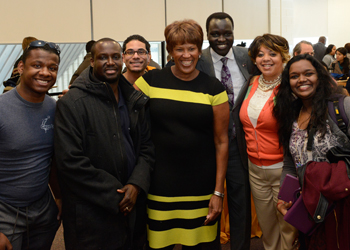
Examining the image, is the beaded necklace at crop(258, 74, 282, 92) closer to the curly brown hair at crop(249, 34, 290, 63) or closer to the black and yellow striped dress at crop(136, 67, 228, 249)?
the curly brown hair at crop(249, 34, 290, 63)

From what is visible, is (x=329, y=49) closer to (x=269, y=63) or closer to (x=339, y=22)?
(x=339, y=22)

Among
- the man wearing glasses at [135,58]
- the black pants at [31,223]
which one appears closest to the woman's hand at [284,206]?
the black pants at [31,223]

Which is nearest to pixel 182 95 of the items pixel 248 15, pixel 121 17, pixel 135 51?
pixel 135 51

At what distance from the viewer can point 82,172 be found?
168 cm

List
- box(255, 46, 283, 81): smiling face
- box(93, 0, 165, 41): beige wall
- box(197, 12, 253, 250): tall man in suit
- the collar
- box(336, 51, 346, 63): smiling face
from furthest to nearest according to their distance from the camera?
box(336, 51, 346, 63): smiling face → box(93, 0, 165, 41): beige wall → the collar → box(197, 12, 253, 250): tall man in suit → box(255, 46, 283, 81): smiling face

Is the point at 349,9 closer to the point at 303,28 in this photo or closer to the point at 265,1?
the point at 303,28

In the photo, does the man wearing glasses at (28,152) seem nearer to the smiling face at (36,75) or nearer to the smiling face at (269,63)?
the smiling face at (36,75)

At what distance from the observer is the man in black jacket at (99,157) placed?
1.69 meters

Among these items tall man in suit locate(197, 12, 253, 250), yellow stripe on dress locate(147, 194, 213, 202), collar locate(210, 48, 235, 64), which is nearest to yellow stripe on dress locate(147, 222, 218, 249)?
yellow stripe on dress locate(147, 194, 213, 202)

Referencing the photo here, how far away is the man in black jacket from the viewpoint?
66.5 inches

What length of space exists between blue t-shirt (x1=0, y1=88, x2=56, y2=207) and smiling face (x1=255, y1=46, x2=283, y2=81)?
1503mm

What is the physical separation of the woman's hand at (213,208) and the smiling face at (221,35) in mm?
1124

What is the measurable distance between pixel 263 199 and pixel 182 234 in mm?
689

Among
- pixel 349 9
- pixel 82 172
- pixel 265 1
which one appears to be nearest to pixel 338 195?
pixel 82 172
